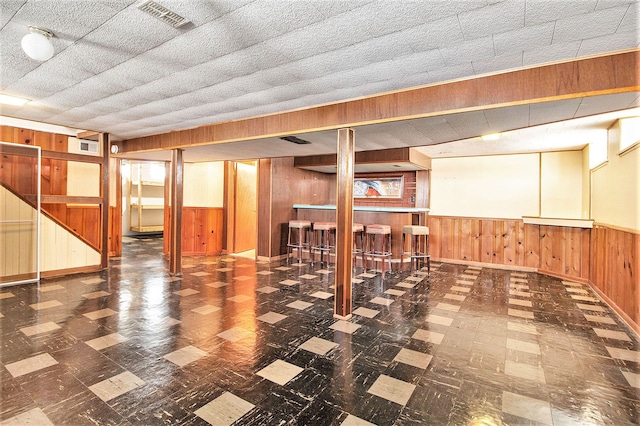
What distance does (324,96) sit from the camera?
132 inches

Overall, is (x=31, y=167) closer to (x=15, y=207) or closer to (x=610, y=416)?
(x=15, y=207)

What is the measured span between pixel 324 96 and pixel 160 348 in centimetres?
298

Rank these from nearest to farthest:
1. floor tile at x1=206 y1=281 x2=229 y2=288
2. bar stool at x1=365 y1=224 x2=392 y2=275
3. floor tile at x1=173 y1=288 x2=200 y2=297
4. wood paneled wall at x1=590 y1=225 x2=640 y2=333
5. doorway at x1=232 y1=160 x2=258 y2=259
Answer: wood paneled wall at x1=590 y1=225 x2=640 y2=333, floor tile at x1=173 y1=288 x2=200 y2=297, floor tile at x1=206 y1=281 x2=229 y2=288, bar stool at x1=365 y1=224 x2=392 y2=275, doorway at x1=232 y1=160 x2=258 y2=259

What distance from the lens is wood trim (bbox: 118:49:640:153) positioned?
7.42 feet

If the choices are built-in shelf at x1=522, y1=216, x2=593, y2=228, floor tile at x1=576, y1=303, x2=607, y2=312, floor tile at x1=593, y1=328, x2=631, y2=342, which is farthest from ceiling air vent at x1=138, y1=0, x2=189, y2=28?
built-in shelf at x1=522, y1=216, x2=593, y2=228

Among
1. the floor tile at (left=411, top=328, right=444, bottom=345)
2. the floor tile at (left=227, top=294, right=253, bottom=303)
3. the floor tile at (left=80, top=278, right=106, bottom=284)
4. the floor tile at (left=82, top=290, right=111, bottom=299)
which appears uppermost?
the floor tile at (left=80, top=278, right=106, bottom=284)

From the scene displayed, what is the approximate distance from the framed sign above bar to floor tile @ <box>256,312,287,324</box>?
188 inches

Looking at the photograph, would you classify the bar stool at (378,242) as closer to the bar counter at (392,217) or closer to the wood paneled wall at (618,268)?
the bar counter at (392,217)

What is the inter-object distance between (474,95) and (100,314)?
4636 mm

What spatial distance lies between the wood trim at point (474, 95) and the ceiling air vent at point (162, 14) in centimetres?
190

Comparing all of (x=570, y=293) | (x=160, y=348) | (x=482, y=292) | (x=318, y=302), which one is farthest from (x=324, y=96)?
(x=570, y=293)

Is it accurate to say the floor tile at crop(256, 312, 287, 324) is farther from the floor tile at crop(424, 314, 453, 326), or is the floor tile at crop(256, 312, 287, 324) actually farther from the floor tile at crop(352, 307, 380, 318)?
the floor tile at crop(424, 314, 453, 326)

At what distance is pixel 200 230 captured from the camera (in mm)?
7707

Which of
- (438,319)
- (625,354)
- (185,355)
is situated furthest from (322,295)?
(625,354)
